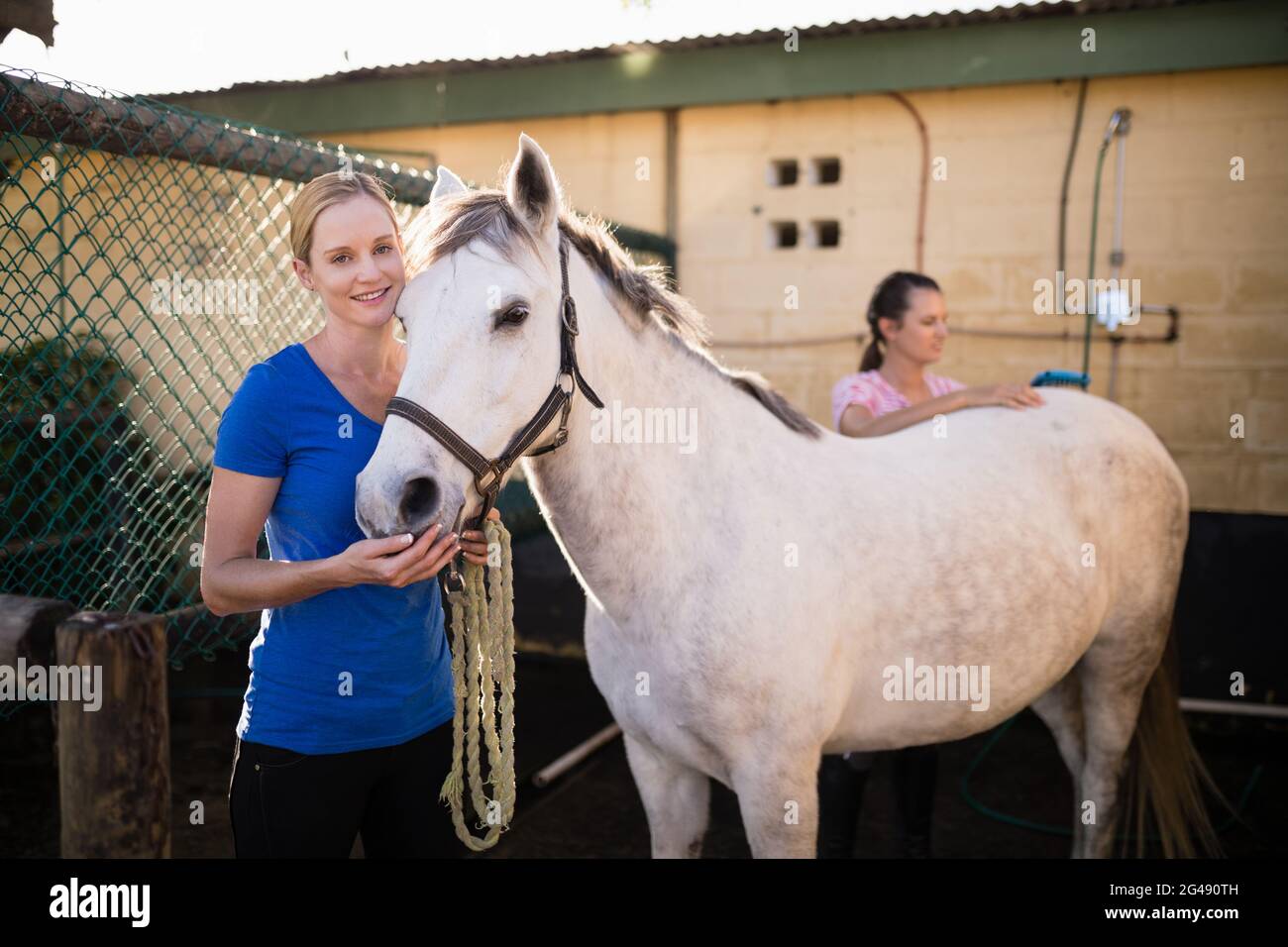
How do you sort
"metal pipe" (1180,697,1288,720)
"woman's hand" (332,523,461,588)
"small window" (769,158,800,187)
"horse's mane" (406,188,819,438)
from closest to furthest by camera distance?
"woman's hand" (332,523,461,588) < "horse's mane" (406,188,819,438) < "metal pipe" (1180,697,1288,720) < "small window" (769,158,800,187)

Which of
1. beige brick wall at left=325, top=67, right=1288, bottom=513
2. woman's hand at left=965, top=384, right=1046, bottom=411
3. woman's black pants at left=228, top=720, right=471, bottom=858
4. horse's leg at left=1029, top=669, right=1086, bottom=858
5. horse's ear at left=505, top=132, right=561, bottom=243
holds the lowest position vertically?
A: horse's leg at left=1029, top=669, right=1086, bottom=858

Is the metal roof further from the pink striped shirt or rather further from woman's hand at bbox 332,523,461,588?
woman's hand at bbox 332,523,461,588

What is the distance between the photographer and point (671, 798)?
2.36 metres

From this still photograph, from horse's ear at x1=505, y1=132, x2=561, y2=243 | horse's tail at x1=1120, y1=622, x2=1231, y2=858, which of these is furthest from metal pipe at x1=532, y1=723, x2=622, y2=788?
horse's ear at x1=505, y1=132, x2=561, y2=243

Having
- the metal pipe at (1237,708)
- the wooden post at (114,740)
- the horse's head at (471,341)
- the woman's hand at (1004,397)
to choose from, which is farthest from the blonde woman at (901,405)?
the wooden post at (114,740)

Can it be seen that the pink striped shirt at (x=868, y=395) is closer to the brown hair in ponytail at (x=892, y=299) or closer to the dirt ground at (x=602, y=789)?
the brown hair in ponytail at (x=892, y=299)

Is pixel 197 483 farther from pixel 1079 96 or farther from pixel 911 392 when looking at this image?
pixel 1079 96

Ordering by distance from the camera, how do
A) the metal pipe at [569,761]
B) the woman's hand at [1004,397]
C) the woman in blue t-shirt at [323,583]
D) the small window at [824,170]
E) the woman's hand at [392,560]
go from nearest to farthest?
the woman's hand at [392,560]
the woman in blue t-shirt at [323,583]
the woman's hand at [1004,397]
the metal pipe at [569,761]
the small window at [824,170]

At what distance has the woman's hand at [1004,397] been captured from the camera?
2928 millimetres

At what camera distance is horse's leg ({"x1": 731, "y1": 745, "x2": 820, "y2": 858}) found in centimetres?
205

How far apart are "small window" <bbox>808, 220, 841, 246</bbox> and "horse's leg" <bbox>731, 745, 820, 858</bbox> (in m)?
4.53

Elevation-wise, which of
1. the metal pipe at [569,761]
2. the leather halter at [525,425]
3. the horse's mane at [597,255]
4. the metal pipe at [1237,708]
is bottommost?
the metal pipe at [569,761]

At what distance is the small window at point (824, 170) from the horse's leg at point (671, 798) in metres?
4.60

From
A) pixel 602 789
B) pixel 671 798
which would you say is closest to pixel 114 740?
pixel 671 798
